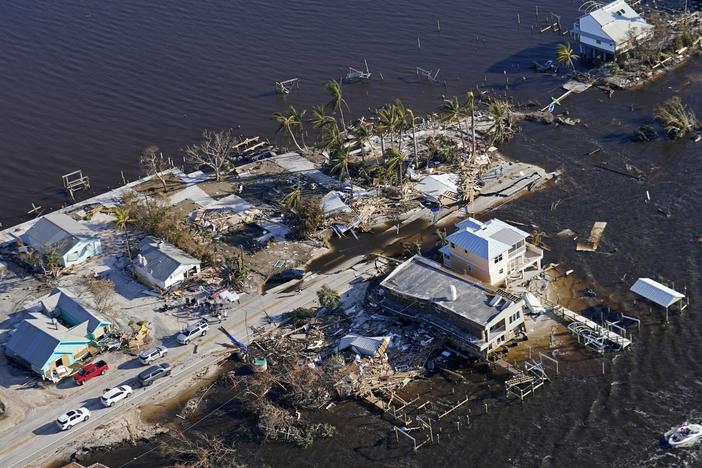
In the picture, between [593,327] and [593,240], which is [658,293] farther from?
[593,240]

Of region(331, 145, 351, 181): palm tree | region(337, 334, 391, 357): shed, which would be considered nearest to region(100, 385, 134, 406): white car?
region(337, 334, 391, 357): shed

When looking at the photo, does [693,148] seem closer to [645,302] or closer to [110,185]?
[645,302]

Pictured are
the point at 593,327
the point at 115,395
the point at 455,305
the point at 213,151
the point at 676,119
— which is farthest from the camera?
the point at 213,151

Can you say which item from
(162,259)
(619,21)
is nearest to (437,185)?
(162,259)

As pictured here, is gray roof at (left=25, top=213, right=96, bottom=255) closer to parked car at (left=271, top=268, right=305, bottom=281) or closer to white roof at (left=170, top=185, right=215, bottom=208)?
white roof at (left=170, top=185, right=215, bottom=208)

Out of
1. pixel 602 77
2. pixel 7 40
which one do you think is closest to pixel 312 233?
pixel 602 77

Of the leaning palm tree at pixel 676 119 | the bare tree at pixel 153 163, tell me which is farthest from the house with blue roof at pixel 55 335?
the leaning palm tree at pixel 676 119
